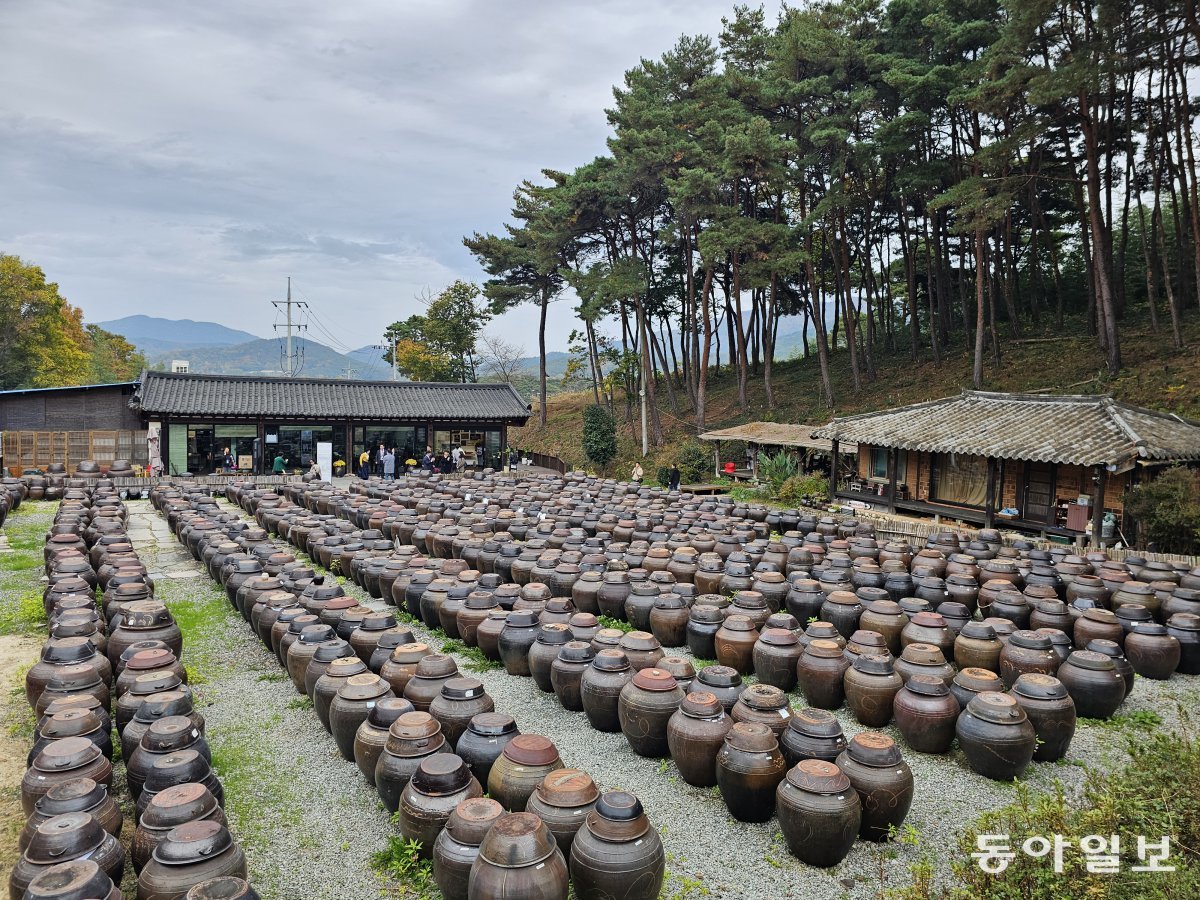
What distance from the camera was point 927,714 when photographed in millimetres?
5617

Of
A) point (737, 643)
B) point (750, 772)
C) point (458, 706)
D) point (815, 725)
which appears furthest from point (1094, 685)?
point (458, 706)

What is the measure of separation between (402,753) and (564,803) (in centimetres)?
125

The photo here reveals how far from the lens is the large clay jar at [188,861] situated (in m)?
3.43

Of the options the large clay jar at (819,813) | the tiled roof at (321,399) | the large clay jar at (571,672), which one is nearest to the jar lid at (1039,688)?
the large clay jar at (819,813)

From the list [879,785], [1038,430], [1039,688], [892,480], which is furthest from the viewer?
[892,480]

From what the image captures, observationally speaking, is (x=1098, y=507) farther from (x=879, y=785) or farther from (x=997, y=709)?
(x=879, y=785)

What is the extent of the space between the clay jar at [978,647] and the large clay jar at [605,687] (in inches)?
131

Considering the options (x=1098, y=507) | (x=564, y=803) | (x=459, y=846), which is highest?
(x=1098, y=507)

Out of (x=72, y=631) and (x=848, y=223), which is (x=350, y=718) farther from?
(x=848, y=223)

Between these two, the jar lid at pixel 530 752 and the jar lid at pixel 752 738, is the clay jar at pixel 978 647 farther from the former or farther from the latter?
the jar lid at pixel 530 752

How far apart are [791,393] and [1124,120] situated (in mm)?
13370

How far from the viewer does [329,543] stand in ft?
39.0

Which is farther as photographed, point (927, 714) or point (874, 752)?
point (927, 714)

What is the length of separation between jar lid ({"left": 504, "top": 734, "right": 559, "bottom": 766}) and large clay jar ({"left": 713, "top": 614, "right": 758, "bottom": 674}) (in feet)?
9.56
